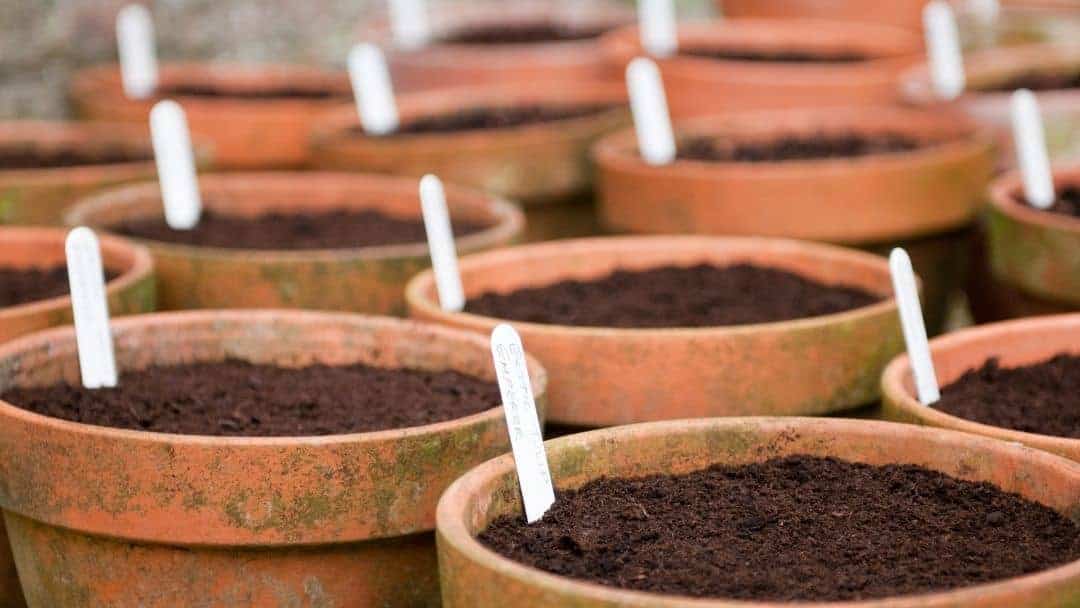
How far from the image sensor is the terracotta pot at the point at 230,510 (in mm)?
1596

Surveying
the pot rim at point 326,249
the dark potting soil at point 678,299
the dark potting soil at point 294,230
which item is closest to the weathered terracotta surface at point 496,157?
the pot rim at point 326,249

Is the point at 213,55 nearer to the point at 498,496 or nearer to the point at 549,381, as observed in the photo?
the point at 549,381

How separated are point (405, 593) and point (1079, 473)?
2.38 ft

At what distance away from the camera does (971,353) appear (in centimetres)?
207

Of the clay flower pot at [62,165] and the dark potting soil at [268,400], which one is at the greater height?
the clay flower pot at [62,165]

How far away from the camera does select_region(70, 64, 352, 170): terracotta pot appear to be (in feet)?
11.9

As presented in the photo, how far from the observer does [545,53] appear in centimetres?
390

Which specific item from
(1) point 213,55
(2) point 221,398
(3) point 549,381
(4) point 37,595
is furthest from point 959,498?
(1) point 213,55

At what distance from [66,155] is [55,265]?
0.89 m

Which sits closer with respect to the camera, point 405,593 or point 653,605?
point 653,605

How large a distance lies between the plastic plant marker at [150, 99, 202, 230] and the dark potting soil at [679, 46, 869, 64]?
5.52 feet

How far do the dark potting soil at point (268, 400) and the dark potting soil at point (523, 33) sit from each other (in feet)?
8.20

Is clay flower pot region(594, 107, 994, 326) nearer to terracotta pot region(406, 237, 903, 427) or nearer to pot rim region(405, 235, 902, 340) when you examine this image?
pot rim region(405, 235, 902, 340)

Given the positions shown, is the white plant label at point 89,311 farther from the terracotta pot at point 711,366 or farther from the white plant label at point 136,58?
the white plant label at point 136,58
